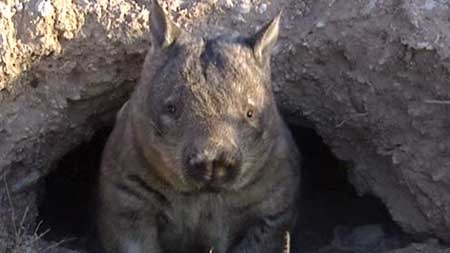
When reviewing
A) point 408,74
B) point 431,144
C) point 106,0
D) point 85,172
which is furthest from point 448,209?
point 85,172

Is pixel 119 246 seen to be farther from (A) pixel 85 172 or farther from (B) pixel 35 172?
(A) pixel 85 172

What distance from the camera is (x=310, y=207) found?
273 inches

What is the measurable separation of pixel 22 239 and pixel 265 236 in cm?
113

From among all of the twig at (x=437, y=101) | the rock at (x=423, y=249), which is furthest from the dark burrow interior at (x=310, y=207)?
the twig at (x=437, y=101)

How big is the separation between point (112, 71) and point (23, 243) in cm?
100

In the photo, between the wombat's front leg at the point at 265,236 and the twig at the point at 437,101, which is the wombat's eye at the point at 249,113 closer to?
the wombat's front leg at the point at 265,236

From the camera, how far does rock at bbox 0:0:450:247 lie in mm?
5504

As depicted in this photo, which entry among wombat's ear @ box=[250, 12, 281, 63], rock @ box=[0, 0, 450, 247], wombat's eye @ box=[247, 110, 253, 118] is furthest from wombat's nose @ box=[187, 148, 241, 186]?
rock @ box=[0, 0, 450, 247]

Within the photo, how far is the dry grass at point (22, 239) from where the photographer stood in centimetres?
527

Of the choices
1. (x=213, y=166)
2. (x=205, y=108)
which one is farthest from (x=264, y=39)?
(x=213, y=166)

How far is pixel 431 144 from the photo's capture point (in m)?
5.68

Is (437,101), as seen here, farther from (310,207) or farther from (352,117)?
(310,207)

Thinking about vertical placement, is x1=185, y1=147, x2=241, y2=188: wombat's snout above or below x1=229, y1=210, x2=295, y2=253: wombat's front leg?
above

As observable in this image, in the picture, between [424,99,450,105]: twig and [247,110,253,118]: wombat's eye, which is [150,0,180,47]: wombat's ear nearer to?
[247,110,253,118]: wombat's eye
